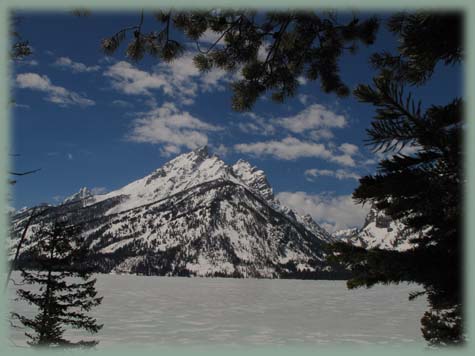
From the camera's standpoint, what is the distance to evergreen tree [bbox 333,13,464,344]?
1566mm

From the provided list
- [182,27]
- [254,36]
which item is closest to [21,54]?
[182,27]

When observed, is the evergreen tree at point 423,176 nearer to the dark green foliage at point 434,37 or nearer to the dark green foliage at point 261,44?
the dark green foliage at point 434,37

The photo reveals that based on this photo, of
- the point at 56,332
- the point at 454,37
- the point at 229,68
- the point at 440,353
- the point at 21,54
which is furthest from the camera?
the point at 56,332

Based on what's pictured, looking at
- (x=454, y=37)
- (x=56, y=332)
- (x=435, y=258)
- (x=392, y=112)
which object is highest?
(x=454, y=37)

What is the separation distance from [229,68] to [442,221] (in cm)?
383

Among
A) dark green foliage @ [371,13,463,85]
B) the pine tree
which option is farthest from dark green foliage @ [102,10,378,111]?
the pine tree

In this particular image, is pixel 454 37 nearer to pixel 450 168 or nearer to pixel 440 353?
pixel 450 168

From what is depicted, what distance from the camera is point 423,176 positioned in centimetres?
165

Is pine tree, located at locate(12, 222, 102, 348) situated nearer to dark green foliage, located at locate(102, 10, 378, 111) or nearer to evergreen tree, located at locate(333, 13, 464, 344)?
dark green foliage, located at locate(102, 10, 378, 111)

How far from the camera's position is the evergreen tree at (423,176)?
1.57 metres

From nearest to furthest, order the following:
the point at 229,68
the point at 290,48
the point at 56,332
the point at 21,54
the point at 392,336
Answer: the point at 290,48, the point at 229,68, the point at 21,54, the point at 56,332, the point at 392,336

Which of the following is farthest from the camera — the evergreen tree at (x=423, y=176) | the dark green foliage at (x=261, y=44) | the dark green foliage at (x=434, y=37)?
the dark green foliage at (x=261, y=44)

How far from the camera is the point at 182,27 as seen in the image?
4.83 m

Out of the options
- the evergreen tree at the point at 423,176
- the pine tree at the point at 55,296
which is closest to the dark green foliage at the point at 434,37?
the evergreen tree at the point at 423,176
